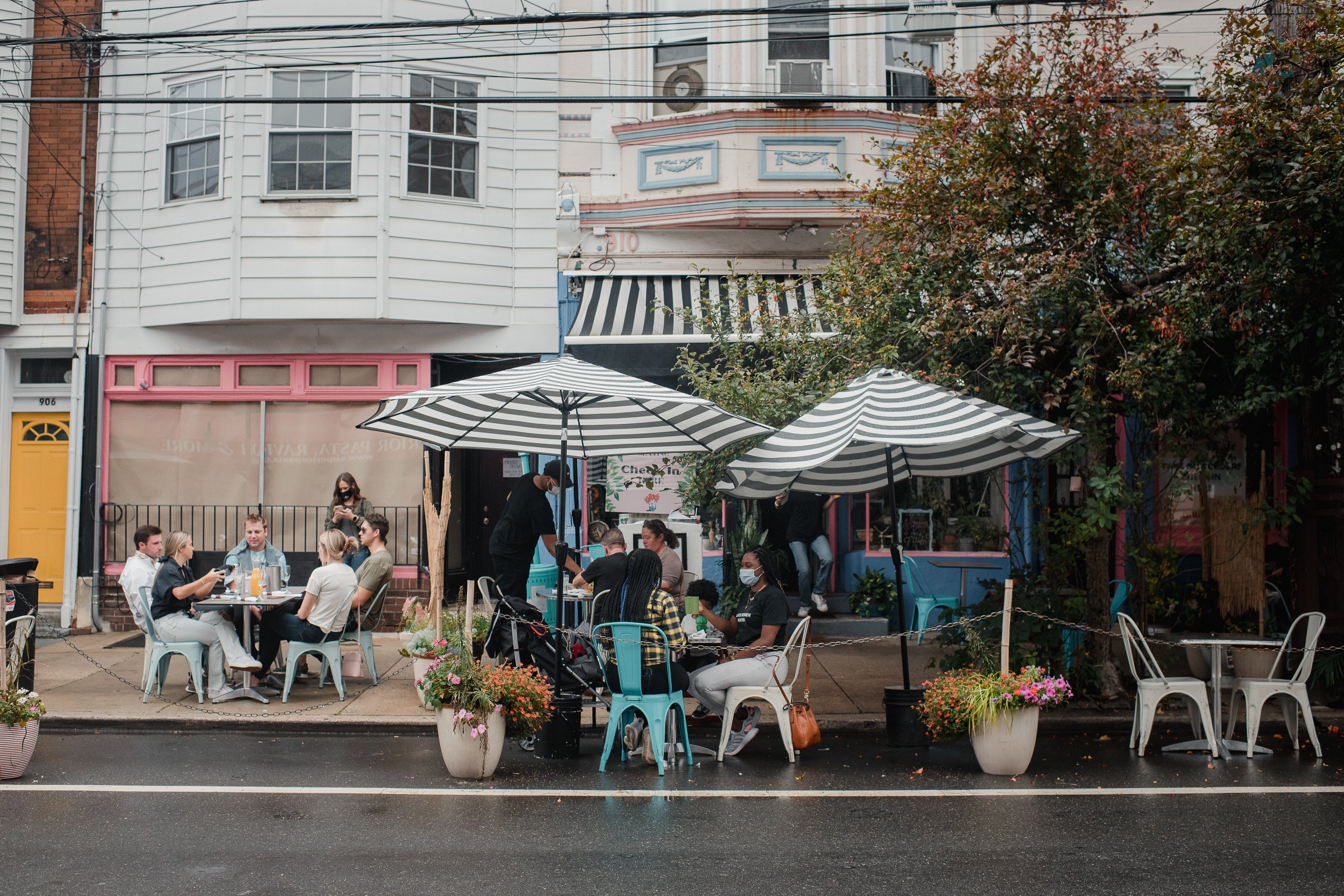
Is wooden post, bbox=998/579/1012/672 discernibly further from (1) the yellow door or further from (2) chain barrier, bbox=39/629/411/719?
(1) the yellow door

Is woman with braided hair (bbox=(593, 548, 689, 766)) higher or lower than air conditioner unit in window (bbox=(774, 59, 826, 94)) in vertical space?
lower

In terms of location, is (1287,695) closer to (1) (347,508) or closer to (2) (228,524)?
(1) (347,508)

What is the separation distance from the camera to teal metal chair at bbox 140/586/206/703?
30.1 ft

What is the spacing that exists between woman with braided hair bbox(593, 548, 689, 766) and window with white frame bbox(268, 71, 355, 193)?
756cm

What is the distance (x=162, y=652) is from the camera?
9.24 m

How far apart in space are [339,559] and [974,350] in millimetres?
5546

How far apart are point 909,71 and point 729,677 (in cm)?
864

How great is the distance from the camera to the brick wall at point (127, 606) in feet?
43.4

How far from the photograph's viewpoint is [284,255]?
13.0 meters

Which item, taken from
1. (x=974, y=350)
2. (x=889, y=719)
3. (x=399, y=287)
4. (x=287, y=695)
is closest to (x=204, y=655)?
(x=287, y=695)

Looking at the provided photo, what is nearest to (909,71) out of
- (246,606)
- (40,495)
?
(246,606)

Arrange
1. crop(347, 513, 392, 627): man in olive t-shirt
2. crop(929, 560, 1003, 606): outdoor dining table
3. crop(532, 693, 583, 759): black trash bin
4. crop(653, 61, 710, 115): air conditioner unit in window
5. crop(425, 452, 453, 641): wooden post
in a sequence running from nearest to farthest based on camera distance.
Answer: crop(532, 693, 583, 759): black trash bin → crop(425, 452, 453, 641): wooden post → crop(347, 513, 392, 627): man in olive t-shirt → crop(929, 560, 1003, 606): outdoor dining table → crop(653, 61, 710, 115): air conditioner unit in window

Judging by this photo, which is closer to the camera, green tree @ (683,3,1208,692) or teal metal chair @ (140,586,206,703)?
green tree @ (683,3,1208,692)

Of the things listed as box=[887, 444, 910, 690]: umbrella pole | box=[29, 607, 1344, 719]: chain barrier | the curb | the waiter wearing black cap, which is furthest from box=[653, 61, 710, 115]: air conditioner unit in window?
the curb
